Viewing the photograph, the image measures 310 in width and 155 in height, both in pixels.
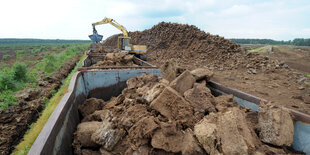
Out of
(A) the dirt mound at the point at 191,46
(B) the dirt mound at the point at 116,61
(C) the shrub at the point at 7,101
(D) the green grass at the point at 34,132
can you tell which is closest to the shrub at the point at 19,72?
(C) the shrub at the point at 7,101

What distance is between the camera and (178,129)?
5.68 feet

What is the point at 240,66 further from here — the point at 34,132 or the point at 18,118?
the point at 18,118

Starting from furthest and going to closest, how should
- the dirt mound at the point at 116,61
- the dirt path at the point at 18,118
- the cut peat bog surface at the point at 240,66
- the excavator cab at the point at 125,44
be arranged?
the excavator cab at the point at 125,44 → the dirt mound at the point at 116,61 → the cut peat bog surface at the point at 240,66 → the dirt path at the point at 18,118

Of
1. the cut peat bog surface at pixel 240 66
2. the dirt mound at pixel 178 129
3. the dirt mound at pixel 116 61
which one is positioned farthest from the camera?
the dirt mound at pixel 116 61

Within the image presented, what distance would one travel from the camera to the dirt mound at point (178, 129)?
1495 mm

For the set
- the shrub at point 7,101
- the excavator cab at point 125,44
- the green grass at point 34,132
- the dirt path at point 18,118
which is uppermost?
the excavator cab at point 125,44

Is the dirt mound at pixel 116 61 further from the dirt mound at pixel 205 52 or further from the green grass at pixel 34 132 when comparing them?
the green grass at pixel 34 132

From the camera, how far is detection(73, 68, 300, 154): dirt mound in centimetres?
150

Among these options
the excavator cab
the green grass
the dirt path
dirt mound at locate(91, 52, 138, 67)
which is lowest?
the dirt path

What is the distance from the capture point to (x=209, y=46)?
35.0 feet

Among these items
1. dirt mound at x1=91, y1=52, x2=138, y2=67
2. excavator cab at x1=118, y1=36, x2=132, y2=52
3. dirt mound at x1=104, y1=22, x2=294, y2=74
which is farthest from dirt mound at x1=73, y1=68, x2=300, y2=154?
excavator cab at x1=118, y1=36, x2=132, y2=52

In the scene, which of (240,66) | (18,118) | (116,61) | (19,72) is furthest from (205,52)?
(19,72)

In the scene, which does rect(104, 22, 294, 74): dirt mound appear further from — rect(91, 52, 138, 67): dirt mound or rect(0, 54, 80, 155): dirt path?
rect(0, 54, 80, 155): dirt path

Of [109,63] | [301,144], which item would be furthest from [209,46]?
[301,144]
